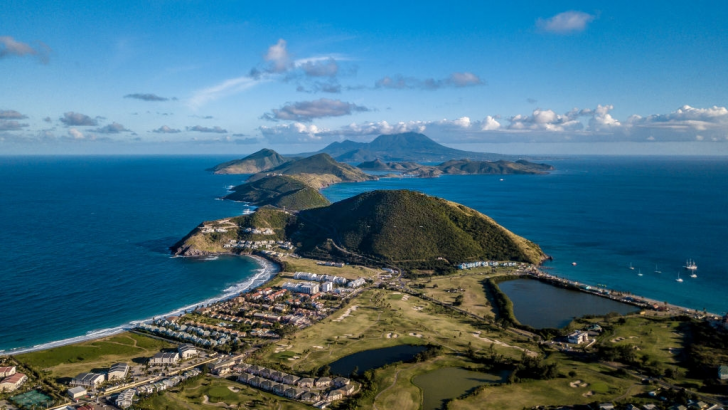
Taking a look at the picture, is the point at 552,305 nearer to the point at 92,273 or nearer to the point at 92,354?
the point at 92,354

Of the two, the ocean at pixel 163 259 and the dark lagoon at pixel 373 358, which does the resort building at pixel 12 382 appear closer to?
the ocean at pixel 163 259

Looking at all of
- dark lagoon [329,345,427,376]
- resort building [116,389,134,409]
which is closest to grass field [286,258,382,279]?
dark lagoon [329,345,427,376]

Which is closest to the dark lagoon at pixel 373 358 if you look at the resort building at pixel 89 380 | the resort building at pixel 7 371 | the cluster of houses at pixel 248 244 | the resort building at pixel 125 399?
the resort building at pixel 125 399

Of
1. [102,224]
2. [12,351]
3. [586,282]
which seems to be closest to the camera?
[12,351]

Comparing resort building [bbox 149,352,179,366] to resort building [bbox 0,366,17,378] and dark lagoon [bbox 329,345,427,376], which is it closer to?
resort building [bbox 0,366,17,378]

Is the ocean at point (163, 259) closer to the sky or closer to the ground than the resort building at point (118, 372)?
closer to the sky

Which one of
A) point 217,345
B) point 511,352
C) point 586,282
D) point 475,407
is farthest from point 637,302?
point 217,345

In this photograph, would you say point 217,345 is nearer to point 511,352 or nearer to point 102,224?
point 511,352

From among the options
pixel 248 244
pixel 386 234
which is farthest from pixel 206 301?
pixel 386 234
